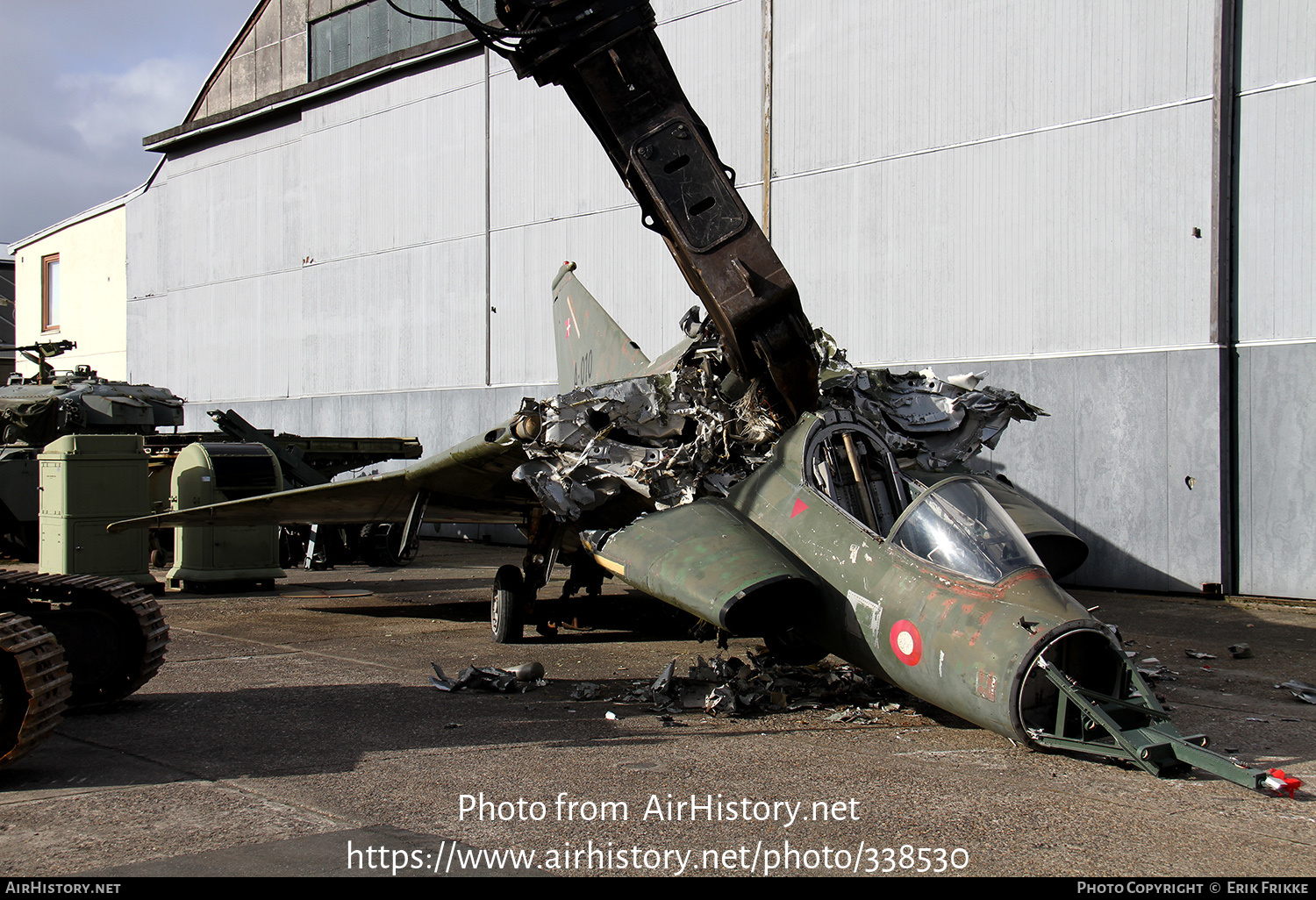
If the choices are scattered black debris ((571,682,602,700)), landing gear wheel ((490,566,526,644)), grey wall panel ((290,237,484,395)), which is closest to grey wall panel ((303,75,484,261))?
grey wall panel ((290,237,484,395))

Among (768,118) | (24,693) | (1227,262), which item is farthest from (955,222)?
(24,693)

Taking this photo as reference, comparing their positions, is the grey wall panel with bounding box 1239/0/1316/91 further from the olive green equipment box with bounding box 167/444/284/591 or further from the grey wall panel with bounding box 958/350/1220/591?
the olive green equipment box with bounding box 167/444/284/591

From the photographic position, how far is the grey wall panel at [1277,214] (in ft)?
41.6

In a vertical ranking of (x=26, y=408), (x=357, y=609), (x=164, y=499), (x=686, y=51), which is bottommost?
(x=357, y=609)

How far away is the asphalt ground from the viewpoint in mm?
4457

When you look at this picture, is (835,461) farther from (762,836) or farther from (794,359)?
(762,836)

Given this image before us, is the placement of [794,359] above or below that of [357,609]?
above

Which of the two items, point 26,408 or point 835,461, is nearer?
point 835,461

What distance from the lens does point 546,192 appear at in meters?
21.2

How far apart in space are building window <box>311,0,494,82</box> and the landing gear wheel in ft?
53.0
